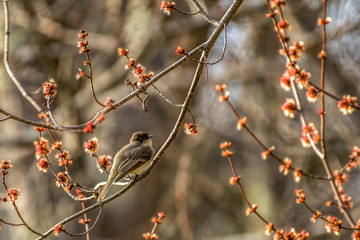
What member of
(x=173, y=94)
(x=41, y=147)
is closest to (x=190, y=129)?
(x=41, y=147)

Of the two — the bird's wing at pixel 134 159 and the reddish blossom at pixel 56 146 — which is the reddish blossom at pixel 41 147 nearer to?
the reddish blossom at pixel 56 146

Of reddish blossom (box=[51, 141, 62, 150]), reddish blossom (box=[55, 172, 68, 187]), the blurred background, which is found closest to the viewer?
reddish blossom (box=[51, 141, 62, 150])

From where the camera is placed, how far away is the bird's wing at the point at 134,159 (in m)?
4.86

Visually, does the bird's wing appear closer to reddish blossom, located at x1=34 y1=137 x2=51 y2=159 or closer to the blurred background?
reddish blossom, located at x1=34 y1=137 x2=51 y2=159

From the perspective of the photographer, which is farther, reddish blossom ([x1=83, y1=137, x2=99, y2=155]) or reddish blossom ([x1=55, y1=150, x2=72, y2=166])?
reddish blossom ([x1=83, y1=137, x2=99, y2=155])

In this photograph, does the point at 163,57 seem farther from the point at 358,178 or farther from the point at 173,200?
the point at 358,178

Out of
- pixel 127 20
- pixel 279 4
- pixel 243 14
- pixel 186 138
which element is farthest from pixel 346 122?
pixel 279 4

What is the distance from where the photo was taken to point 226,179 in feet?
43.3

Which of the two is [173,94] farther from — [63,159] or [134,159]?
[63,159]

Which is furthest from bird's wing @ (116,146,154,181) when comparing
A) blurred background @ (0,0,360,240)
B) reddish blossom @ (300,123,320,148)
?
blurred background @ (0,0,360,240)

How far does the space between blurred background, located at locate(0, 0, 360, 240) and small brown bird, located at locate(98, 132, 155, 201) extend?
3.10 m

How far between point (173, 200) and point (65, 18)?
15.1 ft

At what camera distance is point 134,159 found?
512 centimetres

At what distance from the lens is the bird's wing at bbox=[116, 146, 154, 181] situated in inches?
191
